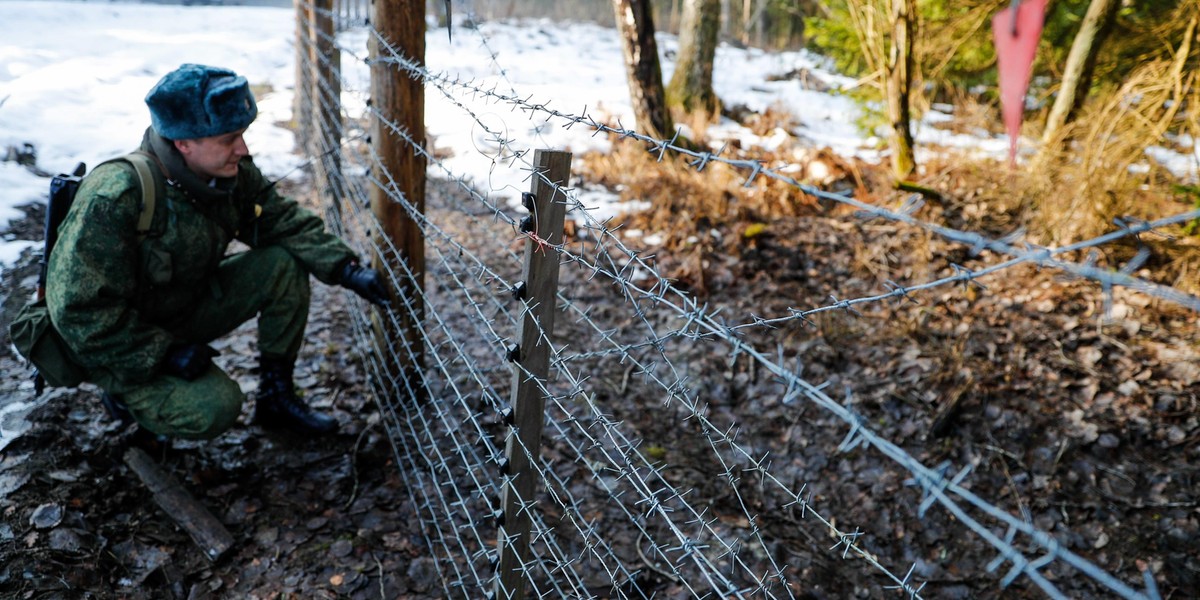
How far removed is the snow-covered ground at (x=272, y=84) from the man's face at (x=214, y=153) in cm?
73

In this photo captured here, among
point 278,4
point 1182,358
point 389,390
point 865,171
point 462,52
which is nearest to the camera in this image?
point 389,390

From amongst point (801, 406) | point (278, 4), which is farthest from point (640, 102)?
point (278, 4)

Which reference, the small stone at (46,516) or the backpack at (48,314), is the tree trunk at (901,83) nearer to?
the backpack at (48,314)

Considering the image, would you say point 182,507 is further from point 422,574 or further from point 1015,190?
point 1015,190

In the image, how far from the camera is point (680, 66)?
8.41 m

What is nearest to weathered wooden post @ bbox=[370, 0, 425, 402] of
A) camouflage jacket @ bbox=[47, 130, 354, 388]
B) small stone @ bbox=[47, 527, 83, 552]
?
camouflage jacket @ bbox=[47, 130, 354, 388]

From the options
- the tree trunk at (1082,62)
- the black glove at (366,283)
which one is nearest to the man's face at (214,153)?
the black glove at (366,283)

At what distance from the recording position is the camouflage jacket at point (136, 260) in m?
2.55

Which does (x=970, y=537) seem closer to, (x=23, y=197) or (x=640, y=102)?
(x=640, y=102)

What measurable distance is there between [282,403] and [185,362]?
25.1 inches

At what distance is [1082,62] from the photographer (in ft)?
19.1

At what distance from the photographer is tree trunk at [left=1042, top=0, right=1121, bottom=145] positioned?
560 centimetres

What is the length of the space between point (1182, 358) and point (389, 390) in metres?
4.74

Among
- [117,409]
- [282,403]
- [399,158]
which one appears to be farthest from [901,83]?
[117,409]
